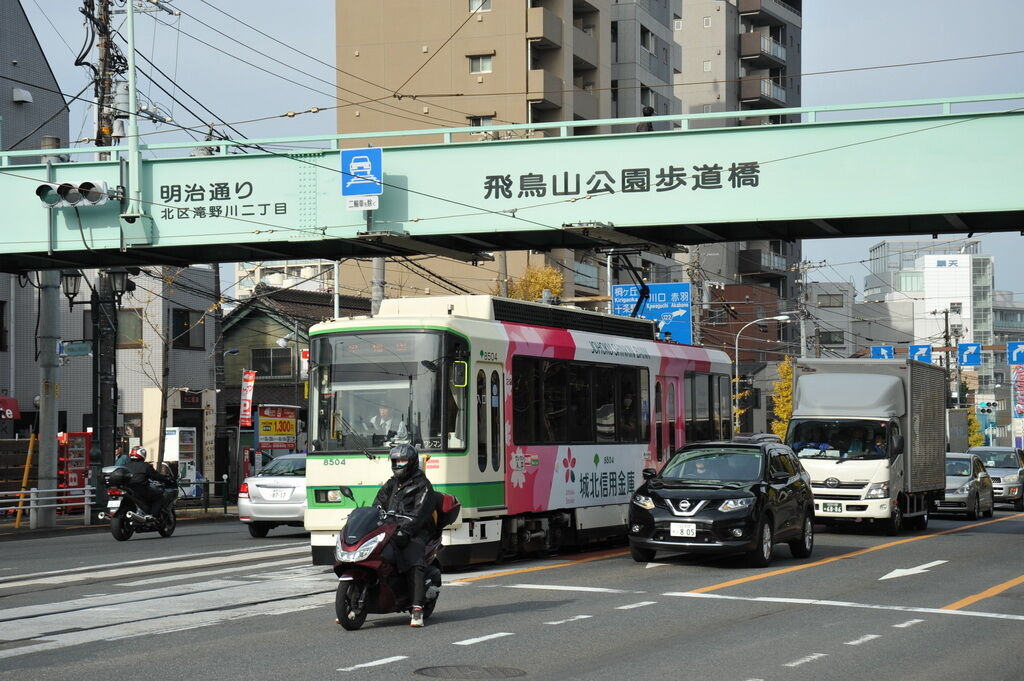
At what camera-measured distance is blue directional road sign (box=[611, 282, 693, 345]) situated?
1471 inches

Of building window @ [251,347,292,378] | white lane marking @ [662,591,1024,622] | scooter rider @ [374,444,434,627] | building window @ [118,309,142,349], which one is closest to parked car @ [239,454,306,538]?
white lane marking @ [662,591,1024,622]

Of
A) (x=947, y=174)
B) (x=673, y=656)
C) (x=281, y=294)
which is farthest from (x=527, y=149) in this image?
(x=281, y=294)

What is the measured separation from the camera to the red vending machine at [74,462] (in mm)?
32250

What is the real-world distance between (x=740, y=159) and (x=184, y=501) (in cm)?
2166

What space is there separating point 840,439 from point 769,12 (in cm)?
6488

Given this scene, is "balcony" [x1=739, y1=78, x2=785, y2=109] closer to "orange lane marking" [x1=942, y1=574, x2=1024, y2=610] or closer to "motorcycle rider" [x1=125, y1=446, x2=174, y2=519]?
"motorcycle rider" [x1=125, y1=446, x2=174, y2=519]

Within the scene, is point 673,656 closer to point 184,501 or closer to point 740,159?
point 740,159

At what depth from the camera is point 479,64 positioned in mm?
57938

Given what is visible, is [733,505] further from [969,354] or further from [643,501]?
[969,354]

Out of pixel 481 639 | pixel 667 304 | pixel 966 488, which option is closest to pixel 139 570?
pixel 481 639

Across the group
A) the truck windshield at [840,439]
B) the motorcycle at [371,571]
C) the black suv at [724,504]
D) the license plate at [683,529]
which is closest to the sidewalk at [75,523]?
the truck windshield at [840,439]

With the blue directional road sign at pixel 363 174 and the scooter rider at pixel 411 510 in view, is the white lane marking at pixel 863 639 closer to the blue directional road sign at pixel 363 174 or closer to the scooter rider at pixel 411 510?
the scooter rider at pixel 411 510

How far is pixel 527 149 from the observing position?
71.2 feet

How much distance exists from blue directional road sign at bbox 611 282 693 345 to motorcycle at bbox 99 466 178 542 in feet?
52.5
